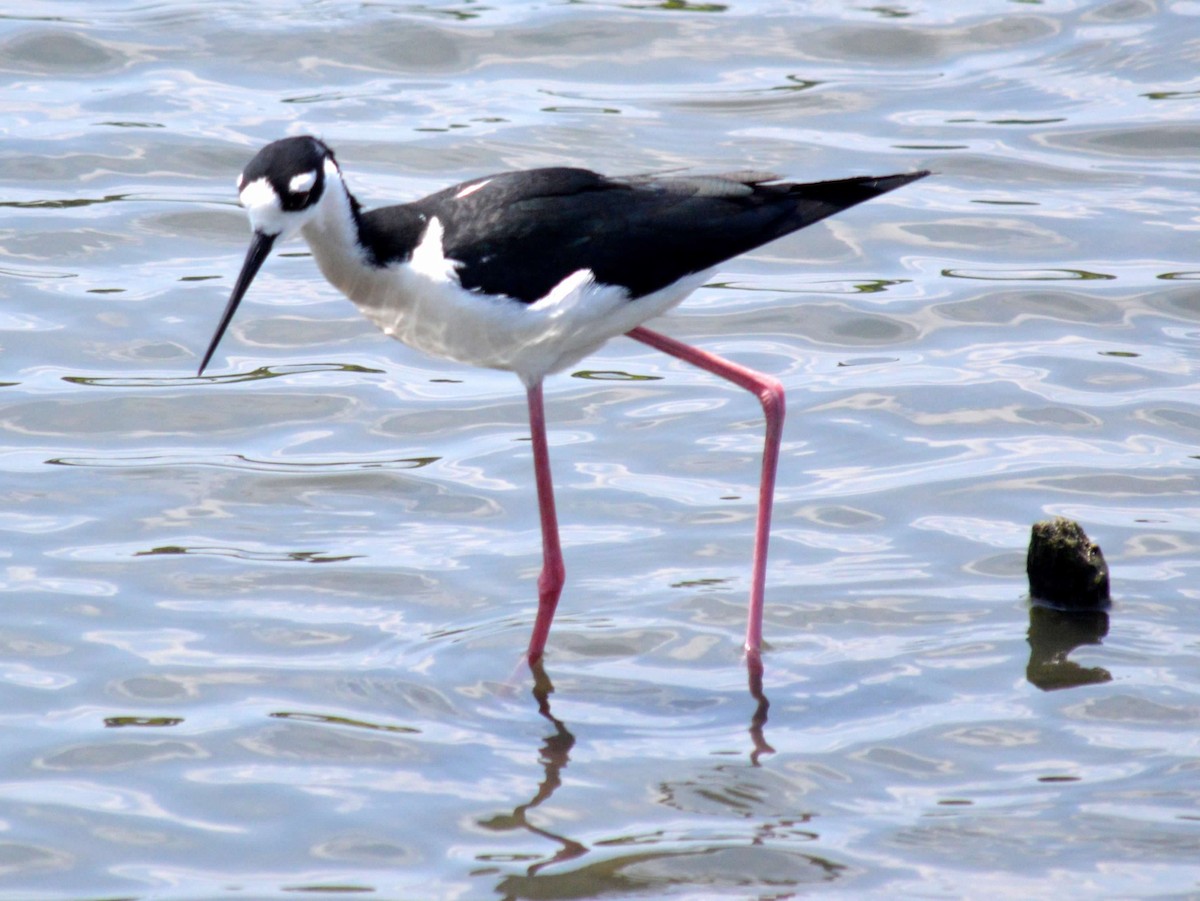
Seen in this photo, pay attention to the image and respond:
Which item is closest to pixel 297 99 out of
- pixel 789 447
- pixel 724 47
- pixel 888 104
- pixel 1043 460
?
pixel 724 47

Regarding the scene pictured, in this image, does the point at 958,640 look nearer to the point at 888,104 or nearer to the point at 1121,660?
the point at 1121,660

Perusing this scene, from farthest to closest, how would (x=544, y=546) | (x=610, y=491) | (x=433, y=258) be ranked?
(x=610, y=491) < (x=544, y=546) < (x=433, y=258)

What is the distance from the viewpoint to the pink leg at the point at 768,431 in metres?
6.54

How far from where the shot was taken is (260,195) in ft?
20.4

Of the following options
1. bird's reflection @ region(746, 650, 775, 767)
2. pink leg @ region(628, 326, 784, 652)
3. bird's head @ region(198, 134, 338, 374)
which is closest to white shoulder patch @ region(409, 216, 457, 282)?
bird's head @ region(198, 134, 338, 374)

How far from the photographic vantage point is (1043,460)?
25.9 ft

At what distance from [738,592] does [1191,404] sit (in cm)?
251

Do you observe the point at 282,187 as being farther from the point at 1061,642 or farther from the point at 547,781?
the point at 1061,642

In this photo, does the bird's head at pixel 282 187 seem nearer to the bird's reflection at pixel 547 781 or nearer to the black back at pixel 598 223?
the black back at pixel 598 223

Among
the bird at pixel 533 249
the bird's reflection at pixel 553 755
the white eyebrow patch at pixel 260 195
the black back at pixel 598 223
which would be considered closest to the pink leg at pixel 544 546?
the bird at pixel 533 249

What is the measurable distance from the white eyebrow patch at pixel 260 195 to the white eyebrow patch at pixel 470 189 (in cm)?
66

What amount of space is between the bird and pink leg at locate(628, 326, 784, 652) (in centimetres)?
1

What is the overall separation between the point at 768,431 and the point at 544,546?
1.03 metres

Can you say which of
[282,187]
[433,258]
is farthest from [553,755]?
[282,187]
